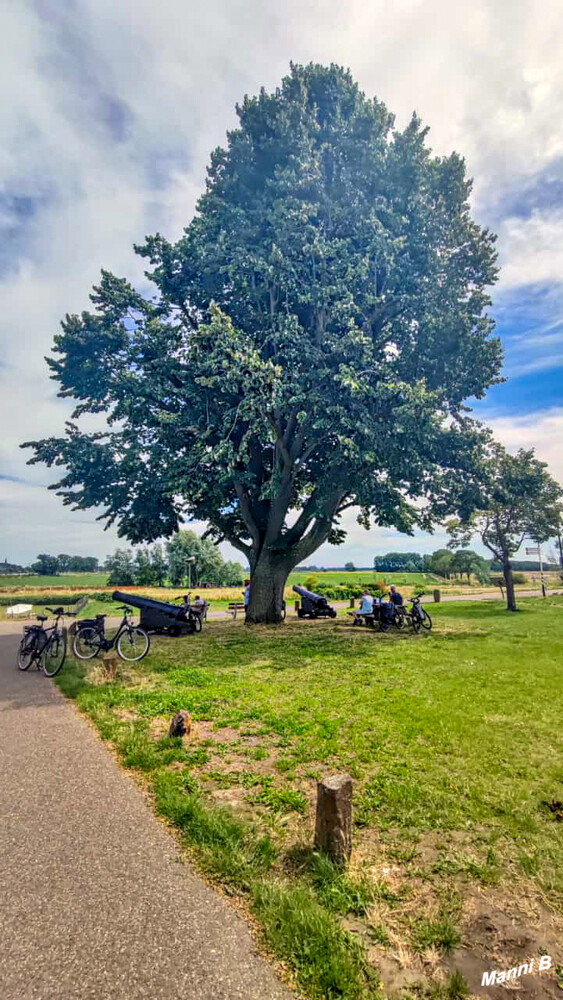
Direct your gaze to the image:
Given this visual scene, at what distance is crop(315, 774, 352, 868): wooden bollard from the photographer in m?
3.39

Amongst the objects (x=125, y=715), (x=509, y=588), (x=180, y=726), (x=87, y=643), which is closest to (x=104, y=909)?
(x=180, y=726)

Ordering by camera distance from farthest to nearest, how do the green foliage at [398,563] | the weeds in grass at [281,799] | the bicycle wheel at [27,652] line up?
the green foliage at [398,563]
the bicycle wheel at [27,652]
the weeds in grass at [281,799]

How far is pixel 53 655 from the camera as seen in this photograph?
11406mm

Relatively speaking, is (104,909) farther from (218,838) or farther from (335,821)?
(335,821)

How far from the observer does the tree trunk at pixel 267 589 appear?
63.9ft

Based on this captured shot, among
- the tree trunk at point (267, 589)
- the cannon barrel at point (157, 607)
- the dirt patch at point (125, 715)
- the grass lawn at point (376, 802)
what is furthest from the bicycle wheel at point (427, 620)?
the dirt patch at point (125, 715)

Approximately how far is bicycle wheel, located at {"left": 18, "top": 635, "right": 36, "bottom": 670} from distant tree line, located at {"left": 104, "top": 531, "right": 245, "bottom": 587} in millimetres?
47027

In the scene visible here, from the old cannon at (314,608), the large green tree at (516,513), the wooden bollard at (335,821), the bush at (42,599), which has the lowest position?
the bush at (42,599)

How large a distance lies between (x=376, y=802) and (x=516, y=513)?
27.1m

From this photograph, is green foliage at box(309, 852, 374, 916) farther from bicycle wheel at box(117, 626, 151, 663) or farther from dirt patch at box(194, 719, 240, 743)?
bicycle wheel at box(117, 626, 151, 663)

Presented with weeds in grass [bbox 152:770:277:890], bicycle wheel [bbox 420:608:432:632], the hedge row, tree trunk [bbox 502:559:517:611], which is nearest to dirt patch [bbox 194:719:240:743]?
weeds in grass [bbox 152:770:277:890]

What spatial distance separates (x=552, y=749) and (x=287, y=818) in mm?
3730

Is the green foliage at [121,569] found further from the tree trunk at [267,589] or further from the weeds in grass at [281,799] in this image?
the weeds in grass at [281,799]

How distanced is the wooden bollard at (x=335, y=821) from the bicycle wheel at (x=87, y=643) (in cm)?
1032
